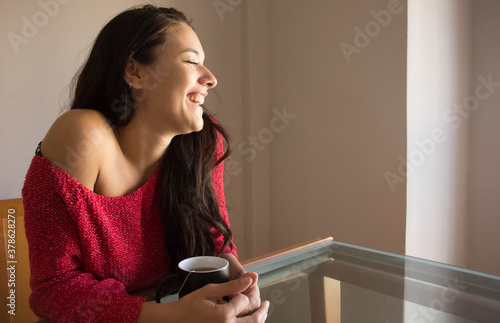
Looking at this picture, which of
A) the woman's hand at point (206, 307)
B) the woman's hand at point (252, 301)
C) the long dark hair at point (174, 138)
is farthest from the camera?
the long dark hair at point (174, 138)

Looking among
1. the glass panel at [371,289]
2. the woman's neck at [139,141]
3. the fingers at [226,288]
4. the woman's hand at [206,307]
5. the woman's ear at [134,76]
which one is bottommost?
the glass panel at [371,289]

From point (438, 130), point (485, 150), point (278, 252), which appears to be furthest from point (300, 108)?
point (278, 252)

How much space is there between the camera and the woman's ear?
986mm

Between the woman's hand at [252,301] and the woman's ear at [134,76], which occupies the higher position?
the woman's ear at [134,76]

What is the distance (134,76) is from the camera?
3.26 ft

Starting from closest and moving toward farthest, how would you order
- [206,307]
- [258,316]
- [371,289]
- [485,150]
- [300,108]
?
[206,307]
[258,316]
[371,289]
[485,150]
[300,108]

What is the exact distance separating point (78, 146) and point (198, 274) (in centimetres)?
38

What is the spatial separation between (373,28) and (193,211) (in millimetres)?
1392

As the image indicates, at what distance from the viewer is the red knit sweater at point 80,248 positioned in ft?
2.51

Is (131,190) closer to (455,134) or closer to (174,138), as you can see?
(174,138)

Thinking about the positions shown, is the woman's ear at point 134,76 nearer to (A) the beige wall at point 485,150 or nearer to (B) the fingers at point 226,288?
(B) the fingers at point 226,288

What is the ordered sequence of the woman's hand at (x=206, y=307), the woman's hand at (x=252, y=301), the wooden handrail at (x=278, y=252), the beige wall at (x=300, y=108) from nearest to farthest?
the woman's hand at (x=206, y=307), the woman's hand at (x=252, y=301), the wooden handrail at (x=278, y=252), the beige wall at (x=300, y=108)

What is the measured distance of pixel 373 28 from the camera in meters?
1.94

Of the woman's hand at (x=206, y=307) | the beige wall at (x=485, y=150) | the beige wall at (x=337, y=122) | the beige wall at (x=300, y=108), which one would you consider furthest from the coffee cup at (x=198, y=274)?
the beige wall at (x=485, y=150)
